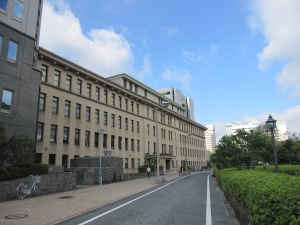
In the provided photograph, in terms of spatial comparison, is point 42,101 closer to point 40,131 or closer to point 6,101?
point 40,131

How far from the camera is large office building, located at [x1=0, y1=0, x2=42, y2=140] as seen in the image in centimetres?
1655

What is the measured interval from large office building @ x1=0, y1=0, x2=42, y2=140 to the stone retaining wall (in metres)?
3.75

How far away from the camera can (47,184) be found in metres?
15.8

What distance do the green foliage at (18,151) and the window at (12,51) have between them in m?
6.15

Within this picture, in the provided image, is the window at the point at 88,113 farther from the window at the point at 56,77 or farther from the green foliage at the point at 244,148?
the green foliage at the point at 244,148

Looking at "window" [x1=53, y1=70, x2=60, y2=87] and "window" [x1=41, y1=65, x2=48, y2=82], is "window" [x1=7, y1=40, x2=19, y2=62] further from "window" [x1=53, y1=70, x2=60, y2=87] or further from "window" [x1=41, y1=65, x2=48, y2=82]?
"window" [x1=53, y1=70, x2=60, y2=87]

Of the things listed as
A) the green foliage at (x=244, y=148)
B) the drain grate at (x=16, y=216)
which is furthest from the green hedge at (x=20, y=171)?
the green foliage at (x=244, y=148)

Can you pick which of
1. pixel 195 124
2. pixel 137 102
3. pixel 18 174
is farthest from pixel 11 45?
pixel 195 124

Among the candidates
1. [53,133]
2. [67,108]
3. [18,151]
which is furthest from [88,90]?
[18,151]

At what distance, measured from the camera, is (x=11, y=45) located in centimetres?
1733

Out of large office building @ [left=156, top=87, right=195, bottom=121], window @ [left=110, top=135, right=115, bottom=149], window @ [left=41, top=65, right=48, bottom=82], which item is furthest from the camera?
large office building @ [left=156, top=87, right=195, bottom=121]

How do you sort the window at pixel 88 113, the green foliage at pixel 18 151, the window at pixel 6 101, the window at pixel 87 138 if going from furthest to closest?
the window at pixel 88 113 → the window at pixel 87 138 → the window at pixel 6 101 → the green foliage at pixel 18 151

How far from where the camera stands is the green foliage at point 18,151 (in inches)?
557

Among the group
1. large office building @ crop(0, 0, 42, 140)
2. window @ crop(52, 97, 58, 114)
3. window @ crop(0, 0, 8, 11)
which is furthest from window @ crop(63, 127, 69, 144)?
window @ crop(0, 0, 8, 11)
